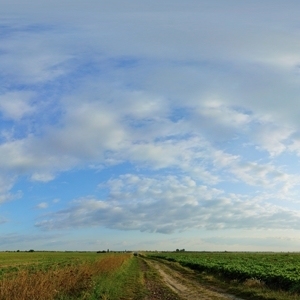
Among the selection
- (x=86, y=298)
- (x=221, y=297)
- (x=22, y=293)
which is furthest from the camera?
(x=221, y=297)

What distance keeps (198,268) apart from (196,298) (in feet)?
95.3

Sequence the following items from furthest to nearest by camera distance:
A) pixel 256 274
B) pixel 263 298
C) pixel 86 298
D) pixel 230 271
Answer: pixel 230 271 → pixel 256 274 → pixel 263 298 → pixel 86 298

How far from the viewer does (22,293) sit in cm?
1410

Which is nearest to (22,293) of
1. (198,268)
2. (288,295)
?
(288,295)

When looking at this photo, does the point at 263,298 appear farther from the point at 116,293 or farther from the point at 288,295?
the point at 116,293

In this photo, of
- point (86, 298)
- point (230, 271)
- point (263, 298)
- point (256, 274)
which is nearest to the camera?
point (86, 298)

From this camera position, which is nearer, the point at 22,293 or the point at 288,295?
the point at 22,293

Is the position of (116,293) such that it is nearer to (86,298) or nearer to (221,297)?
(86,298)

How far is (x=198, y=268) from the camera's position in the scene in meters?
48.1

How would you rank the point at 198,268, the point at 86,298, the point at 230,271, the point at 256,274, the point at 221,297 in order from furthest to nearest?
the point at 198,268 → the point at 230,271 → the point at 256,274 → the point at 221,297 → the point at 86,298

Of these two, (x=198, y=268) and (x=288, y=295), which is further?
(x=198, y=268)

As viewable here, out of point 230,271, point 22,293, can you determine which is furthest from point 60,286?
point 230,271

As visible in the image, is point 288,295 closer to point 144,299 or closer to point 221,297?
point 221,297

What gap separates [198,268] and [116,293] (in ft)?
92.0
